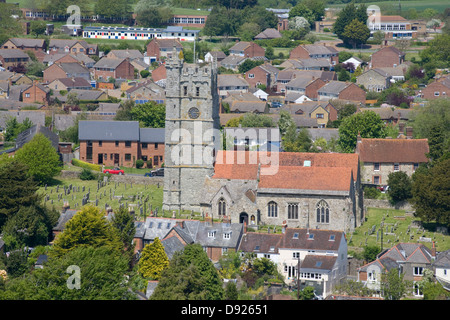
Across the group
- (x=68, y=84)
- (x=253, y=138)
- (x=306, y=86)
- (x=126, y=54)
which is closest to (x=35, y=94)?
(x=68, y=84)

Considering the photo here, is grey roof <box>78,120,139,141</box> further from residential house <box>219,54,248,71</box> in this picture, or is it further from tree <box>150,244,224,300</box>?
residential house <box>219,54,248,71</box>

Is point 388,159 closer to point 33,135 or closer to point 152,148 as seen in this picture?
point 152,148

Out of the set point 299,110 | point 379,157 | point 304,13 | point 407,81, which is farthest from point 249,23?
point 379,157

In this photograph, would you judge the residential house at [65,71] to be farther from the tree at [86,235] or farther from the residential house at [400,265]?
the residential house at [400,265]

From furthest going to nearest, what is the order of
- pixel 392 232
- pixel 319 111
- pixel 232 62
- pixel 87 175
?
pixel 232 62 < pixel 319 111 < pixel 87 175 < pixel 392 232

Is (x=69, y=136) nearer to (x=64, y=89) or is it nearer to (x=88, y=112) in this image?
(x=88, y=112)

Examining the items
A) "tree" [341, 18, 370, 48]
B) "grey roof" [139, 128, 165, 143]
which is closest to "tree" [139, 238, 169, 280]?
"grey roof" [139, 128, 165, 143]
